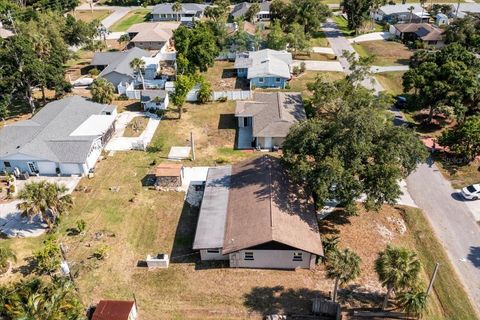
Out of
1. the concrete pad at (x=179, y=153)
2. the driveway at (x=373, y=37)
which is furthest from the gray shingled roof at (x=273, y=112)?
the driveway at (x=373, y=37)

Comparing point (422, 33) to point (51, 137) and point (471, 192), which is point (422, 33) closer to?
point (471, 192)

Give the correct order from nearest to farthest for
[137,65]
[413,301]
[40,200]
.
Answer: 1. [413,301]
2. [40,200]
3. [137,65]

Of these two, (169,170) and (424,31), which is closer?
(169,170)

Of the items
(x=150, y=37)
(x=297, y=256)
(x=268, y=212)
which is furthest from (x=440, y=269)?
(x=150, y=37)

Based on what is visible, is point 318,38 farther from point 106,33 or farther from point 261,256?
point 261,256

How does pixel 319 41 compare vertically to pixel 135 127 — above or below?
above

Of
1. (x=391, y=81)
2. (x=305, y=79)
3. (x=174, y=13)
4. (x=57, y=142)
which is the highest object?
(x=174, y=13)

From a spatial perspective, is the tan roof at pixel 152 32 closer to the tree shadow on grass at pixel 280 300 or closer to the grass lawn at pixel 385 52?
the grass lawn at pixel 385 52
